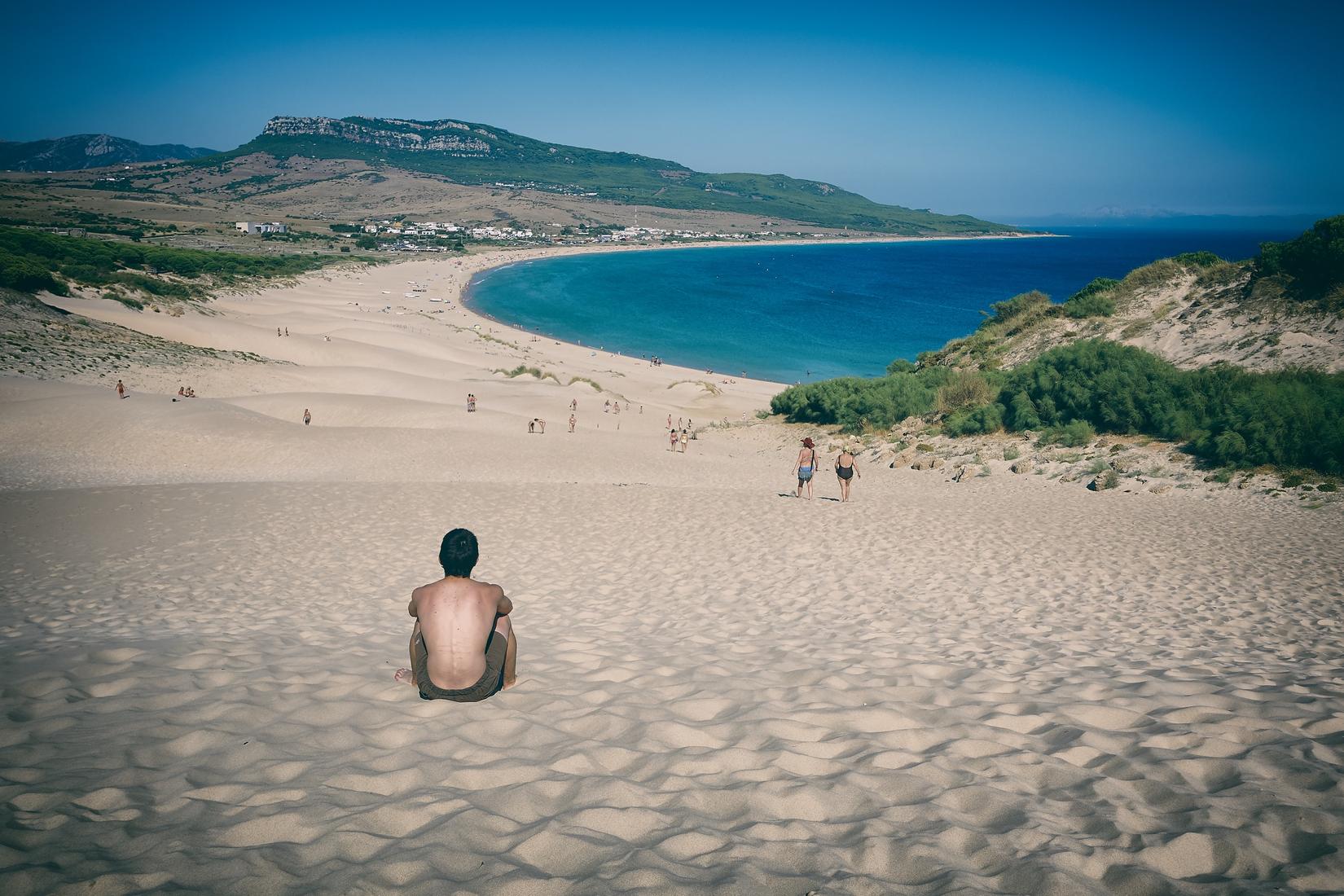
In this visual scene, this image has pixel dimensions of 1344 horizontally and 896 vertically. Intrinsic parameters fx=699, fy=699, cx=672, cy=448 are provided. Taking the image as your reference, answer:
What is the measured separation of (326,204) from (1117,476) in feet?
713

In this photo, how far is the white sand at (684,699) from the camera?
3.13 meters

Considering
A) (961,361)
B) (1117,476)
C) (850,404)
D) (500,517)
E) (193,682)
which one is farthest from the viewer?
(961,361)

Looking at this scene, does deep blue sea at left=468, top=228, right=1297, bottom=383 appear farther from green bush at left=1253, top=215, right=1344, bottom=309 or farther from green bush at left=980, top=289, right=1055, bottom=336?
green bush at left=1253, top=215, right=1344, bottom=309

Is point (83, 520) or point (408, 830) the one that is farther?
point (83, 520)

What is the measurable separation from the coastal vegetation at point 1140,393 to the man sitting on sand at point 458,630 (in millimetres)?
16497

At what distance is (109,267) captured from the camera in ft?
155

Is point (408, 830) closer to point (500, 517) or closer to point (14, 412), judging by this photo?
point (500, 517)

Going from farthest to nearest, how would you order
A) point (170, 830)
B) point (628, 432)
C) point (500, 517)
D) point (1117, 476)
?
point (628, 432) < point (1117, 476) < point (500, 517) < point (170, 830)

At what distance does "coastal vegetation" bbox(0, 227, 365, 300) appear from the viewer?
35000 mm

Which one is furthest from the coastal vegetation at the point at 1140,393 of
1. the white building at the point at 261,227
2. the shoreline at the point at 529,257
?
the white building at the point at 261,227

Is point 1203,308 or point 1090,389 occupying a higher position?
point 1203,308

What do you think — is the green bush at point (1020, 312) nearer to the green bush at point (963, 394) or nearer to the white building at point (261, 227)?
the green bush at point (963, 394)

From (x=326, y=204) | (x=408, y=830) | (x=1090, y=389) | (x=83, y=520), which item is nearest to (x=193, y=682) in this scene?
(x=408, y=830)

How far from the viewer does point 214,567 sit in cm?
938
